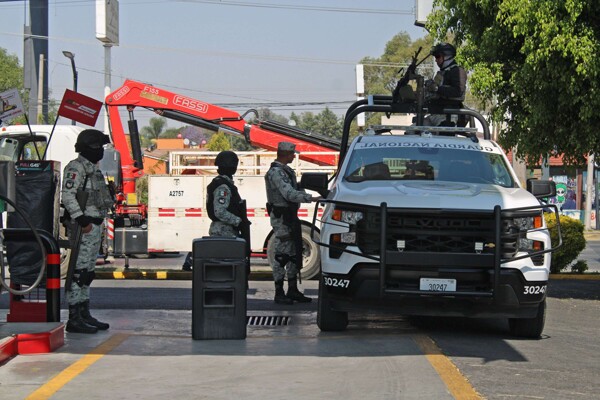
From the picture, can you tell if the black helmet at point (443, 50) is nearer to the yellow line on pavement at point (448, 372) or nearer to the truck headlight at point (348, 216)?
the truck headlight at point (348, 216)

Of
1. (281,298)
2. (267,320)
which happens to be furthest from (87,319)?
(281,298)

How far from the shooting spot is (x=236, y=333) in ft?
30.9

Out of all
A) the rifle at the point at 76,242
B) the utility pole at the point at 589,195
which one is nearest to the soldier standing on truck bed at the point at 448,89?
the rifle at the point at 76,242

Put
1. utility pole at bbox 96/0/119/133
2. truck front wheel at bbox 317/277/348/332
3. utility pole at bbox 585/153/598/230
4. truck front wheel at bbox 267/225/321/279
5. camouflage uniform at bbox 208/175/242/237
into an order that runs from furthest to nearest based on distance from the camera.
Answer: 1. utility pole at bbox 585/153/598/230
2. utility pole at bbox 96/0/119/133
3. truck front wheel at bbox 267/225/321/279
4. camouflage uniform at bbox 208/175/242/237
5. truck front wheel at bbox 317/277/348/332

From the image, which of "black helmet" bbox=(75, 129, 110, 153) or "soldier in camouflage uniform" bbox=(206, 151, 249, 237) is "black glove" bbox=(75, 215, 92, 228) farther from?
"soldier in camouflage uniform" bbox=(206, 151, 249, 237)

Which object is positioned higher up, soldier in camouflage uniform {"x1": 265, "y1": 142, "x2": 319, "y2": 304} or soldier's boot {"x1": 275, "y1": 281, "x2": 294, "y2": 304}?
soldier in camouflage uniform {"x1": 265, "y1": 142, "x2": 319, "y2": 304}

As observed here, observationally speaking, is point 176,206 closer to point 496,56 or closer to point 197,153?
point 197,153

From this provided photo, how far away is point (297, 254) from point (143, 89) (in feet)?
33.3

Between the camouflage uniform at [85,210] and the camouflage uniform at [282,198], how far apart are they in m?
3.02

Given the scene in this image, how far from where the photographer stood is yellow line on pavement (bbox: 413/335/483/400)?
691 cm

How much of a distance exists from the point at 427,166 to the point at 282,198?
2.90 metres

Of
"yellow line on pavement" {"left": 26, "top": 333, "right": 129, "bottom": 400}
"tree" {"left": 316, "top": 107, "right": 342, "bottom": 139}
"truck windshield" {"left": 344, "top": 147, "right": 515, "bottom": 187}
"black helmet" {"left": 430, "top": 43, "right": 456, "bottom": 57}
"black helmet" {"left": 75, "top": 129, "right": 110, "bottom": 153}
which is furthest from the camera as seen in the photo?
"tree" {"left": 316, "top": 107, "right": 342, "bottom": 139}

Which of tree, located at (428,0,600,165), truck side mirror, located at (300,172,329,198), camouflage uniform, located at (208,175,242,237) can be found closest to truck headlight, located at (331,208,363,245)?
truck side mirror, located at (300,172,329,198)

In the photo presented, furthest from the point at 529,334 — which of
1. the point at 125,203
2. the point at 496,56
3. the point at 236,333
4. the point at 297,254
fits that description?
the point at 125,203
